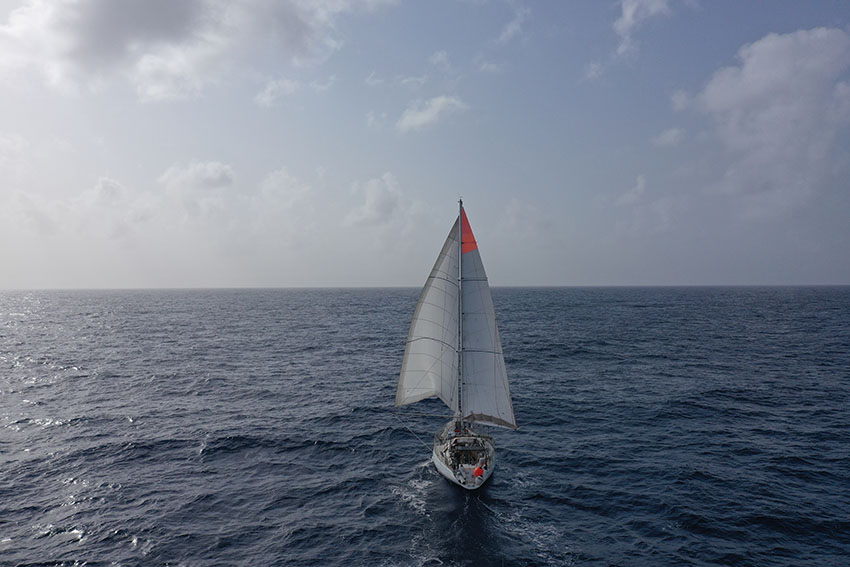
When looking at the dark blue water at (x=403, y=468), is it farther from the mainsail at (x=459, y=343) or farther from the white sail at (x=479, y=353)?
the mainsail at (x=459, y=343)

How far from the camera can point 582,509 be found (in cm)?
2673

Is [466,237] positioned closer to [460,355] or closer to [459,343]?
[459,343]

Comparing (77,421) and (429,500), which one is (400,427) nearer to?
(429,500)

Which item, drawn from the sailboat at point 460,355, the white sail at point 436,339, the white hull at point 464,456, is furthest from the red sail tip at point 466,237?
the white hull at point 464,456

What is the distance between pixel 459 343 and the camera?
31.0 metres

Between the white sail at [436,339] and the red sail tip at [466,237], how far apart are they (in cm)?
57

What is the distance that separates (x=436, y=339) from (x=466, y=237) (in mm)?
7358

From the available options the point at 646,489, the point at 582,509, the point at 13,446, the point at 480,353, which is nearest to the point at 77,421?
the point at 13,446

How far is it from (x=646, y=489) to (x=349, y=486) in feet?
64.3

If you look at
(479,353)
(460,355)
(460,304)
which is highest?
(460,304)

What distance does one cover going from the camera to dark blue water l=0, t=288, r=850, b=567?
2320cm

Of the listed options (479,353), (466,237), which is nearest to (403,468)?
(479,353)

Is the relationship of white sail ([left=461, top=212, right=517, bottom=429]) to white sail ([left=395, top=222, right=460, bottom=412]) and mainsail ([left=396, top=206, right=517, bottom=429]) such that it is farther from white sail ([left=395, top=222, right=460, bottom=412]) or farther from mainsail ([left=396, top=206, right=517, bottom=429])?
white sail ([left=395, top=222, right=460, bottom=412])

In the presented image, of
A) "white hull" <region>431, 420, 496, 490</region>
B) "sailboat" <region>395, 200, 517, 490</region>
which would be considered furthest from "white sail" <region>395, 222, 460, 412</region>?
"white hull" <region>431, 420, 496, 490</region>
